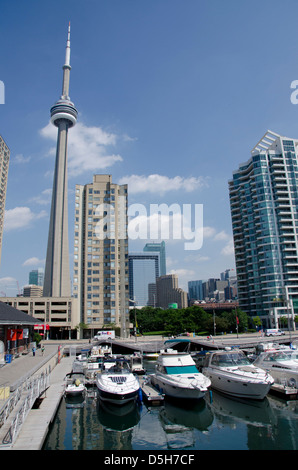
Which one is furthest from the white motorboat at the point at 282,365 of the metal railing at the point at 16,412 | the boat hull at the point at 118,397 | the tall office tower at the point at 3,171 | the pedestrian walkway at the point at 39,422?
the tall office tower at the point at 3,171

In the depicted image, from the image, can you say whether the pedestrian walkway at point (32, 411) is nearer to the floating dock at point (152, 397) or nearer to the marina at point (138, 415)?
the marina at point (138, 415)

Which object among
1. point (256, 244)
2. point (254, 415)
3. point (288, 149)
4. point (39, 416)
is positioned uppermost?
point (288, 149)

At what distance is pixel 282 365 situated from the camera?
30578 millimetres

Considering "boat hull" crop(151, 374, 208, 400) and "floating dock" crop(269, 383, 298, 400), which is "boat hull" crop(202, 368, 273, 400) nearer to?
"floating dock" crop(269, 383, 298, 400)

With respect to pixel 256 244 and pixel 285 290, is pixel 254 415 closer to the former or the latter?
pixel 285 290

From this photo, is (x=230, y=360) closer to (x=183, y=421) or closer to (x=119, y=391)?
(x=183, y=421)

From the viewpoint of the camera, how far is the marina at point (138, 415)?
1684cm

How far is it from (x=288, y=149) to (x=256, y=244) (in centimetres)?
3871

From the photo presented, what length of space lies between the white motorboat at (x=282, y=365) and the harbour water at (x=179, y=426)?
9.88 ft

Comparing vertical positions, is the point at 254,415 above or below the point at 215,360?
below

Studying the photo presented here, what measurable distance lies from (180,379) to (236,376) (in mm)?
Result: 5088

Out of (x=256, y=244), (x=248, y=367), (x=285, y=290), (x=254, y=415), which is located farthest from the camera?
(x=256, y=244)
